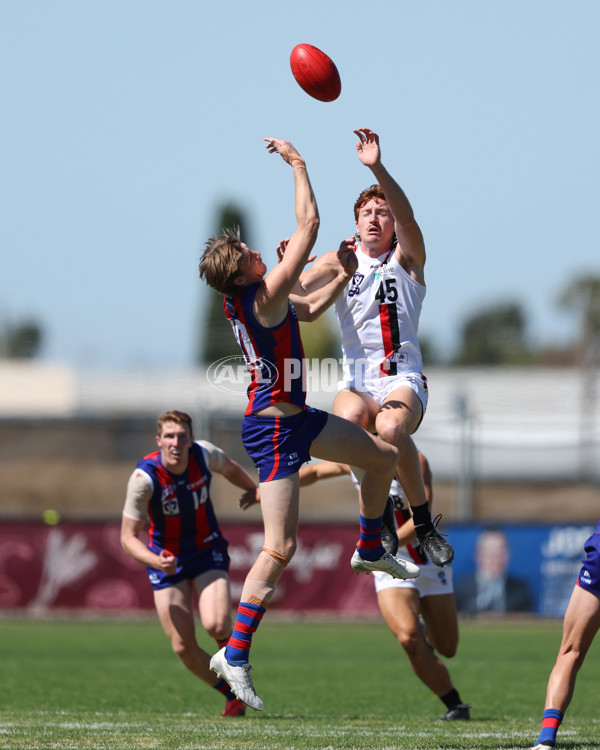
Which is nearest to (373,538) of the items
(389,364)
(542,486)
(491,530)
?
(389,364)

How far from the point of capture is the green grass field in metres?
7.43

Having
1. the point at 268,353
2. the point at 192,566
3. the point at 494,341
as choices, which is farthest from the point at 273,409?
the point at 494,341

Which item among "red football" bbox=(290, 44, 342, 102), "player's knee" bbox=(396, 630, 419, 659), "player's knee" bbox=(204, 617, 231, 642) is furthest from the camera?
"player's knee" bbox=(204, 617, 231, 642)

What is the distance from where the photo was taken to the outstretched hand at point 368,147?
24.6 ft

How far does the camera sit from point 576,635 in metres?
6.49

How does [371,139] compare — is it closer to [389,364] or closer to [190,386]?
[389,364]

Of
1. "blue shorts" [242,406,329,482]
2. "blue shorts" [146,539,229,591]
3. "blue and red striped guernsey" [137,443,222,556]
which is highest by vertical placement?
"blue shorts" [242,406,329,482]

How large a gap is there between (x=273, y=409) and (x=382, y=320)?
1.28 meters

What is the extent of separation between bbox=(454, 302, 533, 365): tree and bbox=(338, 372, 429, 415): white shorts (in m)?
41.1

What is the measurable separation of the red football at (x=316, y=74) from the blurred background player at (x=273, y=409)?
0.44m

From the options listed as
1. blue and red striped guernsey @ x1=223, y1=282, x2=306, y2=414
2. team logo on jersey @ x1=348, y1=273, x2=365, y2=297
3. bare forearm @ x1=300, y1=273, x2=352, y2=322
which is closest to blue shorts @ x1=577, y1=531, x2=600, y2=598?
blue and red striped guernsey @ x1=223, y1=282, x2=306, y2=414

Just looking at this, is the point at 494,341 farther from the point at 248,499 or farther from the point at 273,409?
the point at 273,409

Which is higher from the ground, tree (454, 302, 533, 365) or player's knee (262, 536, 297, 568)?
→ tree (454, 302, 533, 365)

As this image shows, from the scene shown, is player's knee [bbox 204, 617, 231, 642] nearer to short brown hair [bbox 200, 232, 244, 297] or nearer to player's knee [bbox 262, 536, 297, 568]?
player's knee [bbox 262, 536, 297, 568]
